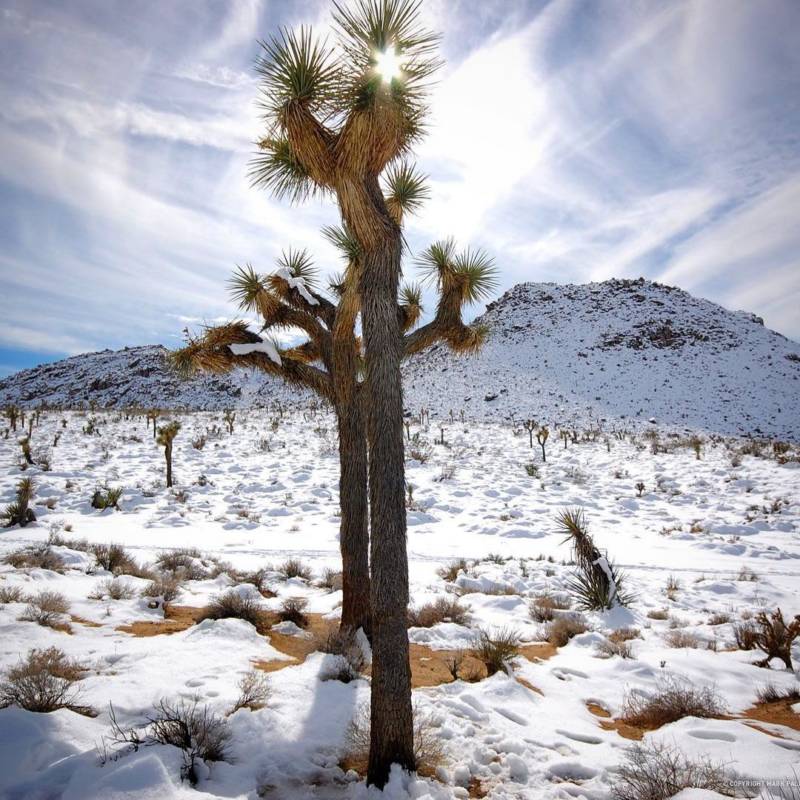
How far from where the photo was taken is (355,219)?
11.7ft

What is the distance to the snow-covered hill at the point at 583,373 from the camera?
34.6 m

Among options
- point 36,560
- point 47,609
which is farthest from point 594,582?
point 36,560

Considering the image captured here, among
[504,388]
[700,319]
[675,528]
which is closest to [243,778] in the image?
[675,528]

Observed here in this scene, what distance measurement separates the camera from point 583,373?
137 ft

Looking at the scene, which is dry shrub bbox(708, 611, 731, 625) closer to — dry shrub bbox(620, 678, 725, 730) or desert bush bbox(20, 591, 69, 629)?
dry shrub bbox(620, 678, 725, 730)

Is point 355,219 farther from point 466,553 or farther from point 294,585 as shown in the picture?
point 466,553

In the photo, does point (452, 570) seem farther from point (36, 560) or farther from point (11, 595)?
point (36, 560)

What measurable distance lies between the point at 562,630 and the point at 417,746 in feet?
11.7

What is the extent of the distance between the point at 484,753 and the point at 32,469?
16.8m

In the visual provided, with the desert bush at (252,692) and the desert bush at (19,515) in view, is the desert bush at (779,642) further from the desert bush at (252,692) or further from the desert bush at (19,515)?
the desert bush at (19,515)

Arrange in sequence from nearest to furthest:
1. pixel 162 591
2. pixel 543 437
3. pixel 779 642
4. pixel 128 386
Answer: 1. pixel 779 642
2. pixel 162 591
3. pixel 543 437
4. pixel 128 386

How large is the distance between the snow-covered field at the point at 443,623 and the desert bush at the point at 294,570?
0.56 ft

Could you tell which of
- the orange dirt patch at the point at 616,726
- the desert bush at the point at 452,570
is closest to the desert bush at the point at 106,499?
the desert bush at the point at 452,570

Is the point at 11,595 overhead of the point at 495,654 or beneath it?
overhead
